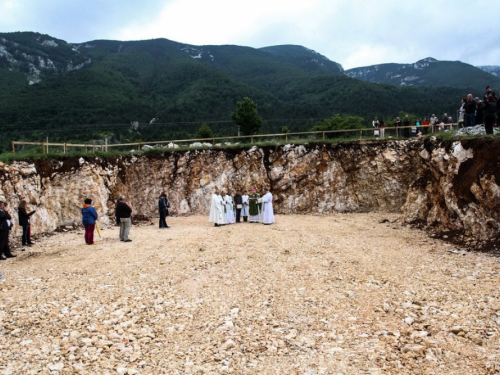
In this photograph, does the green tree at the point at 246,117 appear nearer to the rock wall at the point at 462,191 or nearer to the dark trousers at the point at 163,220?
the dark trousers at the point at 163,220

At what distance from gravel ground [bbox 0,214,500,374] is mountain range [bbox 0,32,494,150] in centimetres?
4398

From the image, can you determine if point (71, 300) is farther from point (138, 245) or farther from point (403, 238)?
point (403, 238)

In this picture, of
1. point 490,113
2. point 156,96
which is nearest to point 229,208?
point 490,113

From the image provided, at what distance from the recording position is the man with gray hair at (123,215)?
42.5 feet

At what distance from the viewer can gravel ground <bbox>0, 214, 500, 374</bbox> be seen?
5270 millimetres

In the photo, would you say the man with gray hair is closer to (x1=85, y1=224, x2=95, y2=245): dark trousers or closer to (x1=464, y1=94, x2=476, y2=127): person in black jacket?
(x1=85, y1=224, x2=95, y2=245): dark trousers

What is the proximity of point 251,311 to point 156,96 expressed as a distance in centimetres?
8744

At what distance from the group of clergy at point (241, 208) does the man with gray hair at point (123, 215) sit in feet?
16.6

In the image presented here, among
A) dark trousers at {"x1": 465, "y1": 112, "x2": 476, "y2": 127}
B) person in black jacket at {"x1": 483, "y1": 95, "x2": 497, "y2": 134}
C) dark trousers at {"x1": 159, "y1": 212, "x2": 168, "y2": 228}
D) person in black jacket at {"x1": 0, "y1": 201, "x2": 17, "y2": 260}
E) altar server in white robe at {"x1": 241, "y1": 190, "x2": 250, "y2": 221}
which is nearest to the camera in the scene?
person in black jacket at {"x1": 0, "y1": 201, "x2": 17, "y2": 260}

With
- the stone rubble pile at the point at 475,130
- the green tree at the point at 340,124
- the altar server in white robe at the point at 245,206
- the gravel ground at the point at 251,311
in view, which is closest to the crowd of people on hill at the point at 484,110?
the stone rubble pile at the point at 475,130

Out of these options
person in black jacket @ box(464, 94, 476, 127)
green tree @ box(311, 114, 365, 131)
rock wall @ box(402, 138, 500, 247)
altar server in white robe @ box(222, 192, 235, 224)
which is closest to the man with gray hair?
altar server in white robe @ box(222, 192, 235, 224)

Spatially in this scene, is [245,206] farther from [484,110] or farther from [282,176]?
[484,110]

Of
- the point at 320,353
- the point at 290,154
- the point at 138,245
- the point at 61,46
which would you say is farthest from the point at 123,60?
the point at 320,353

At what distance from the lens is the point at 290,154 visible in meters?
24.2
